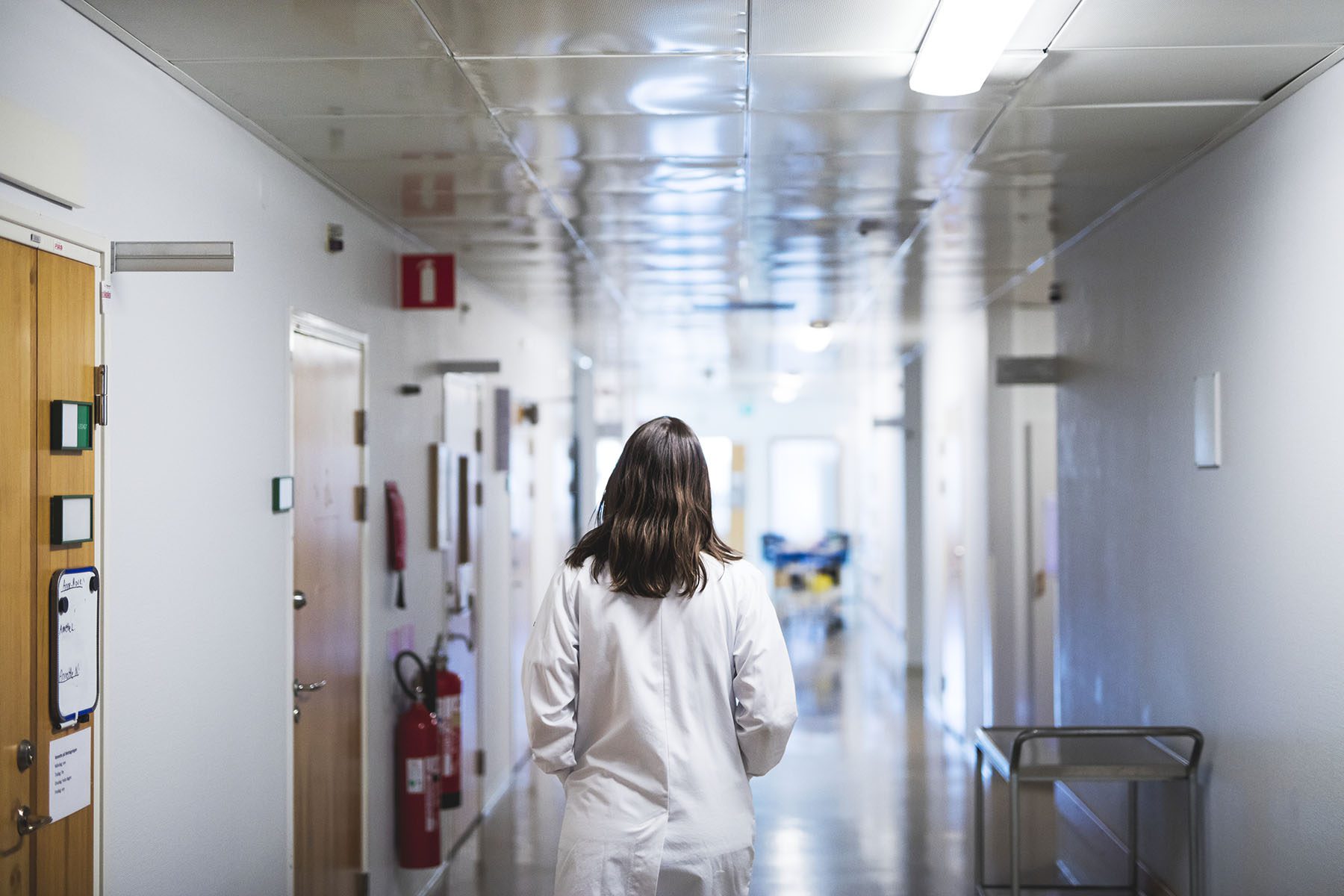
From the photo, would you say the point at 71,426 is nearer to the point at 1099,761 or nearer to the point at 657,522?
the point at 657,522

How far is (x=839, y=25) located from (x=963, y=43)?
0.30 metres

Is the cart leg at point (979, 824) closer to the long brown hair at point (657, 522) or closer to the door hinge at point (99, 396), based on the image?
the long brown hair at point (657, 522)

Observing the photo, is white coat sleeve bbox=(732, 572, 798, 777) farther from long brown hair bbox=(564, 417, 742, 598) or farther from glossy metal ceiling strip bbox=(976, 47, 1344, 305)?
glossy metal ceiling strip bbox=(976, 47, 1344, 305)

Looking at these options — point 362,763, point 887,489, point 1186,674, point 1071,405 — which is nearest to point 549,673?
point 362,763

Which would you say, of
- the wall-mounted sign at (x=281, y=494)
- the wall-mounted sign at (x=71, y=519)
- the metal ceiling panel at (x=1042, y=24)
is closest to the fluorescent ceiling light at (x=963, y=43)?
the metal ceiling panel at (x=1042, y=24)

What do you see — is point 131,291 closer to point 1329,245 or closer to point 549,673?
point 549,673

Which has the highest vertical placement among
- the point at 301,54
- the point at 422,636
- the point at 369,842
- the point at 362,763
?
the point at 301,54

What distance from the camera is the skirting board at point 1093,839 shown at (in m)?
4.04

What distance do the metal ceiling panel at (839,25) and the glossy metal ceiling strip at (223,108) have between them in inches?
50.0

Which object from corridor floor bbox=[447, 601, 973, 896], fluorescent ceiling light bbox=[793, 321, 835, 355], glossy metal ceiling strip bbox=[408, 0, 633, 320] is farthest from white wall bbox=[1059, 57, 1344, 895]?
fluorescent ceiling light bbox=[793, 321, 835, 355]

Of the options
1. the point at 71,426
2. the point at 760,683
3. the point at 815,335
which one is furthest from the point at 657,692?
the point at 815,335

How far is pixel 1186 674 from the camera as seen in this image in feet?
11.9

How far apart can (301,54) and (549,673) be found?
4.71 feet

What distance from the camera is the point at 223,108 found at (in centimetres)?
276
